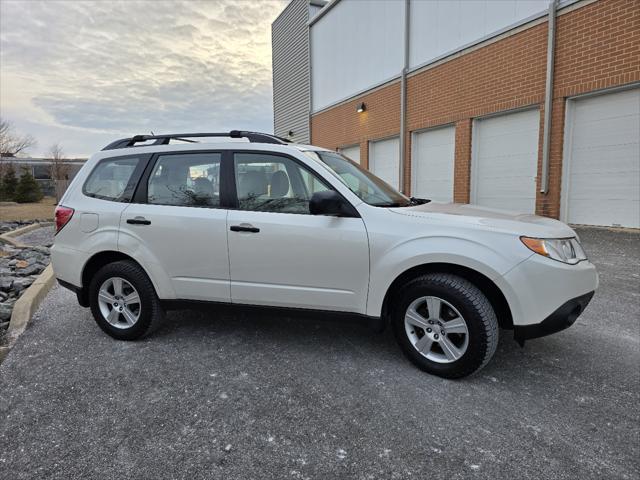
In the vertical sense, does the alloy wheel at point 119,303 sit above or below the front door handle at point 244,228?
below

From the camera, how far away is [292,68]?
64.2 ft

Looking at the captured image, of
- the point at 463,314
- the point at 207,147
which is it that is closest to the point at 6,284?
the point at 207,147

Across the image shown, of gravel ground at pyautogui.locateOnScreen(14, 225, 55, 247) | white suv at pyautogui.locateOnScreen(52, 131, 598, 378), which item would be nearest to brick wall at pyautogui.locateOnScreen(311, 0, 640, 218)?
white suv at pyautogui.locateOnScreen(52, 131, 598, 378)

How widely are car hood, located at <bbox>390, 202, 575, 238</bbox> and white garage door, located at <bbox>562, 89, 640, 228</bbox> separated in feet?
17.2

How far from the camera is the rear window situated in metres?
3.97

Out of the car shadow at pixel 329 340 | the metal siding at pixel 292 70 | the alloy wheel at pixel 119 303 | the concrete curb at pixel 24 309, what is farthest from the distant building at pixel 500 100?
the concrete curb at pixel 24 309

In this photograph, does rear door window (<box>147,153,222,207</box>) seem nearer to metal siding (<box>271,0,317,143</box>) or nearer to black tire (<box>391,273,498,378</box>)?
black tire (<box>391,273,498,378</box>)

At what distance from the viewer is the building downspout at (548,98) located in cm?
798

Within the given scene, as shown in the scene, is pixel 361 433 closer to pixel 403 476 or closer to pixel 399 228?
pixel 403 476

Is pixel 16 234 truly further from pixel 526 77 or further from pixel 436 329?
pixel 526 77

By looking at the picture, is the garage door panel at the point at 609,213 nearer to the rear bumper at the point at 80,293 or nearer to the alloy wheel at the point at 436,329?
the alloy wheel at the point at 436,329

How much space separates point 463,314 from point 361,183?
1416mm

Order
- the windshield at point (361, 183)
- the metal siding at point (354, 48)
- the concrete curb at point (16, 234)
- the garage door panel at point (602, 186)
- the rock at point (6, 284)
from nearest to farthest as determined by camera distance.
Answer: the windshield at point (361, 183), the rock at point (6, 284), the garage door panel at point (602, 186), the concrete curb at point (16, 234), the metal siding at point (354, 48)

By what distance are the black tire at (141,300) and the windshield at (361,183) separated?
6.11 feet
